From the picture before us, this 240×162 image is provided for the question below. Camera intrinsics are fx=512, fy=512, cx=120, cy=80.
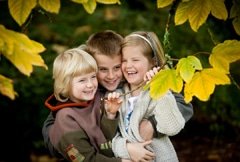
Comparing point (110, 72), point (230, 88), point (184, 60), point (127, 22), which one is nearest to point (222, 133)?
point (230, 88)

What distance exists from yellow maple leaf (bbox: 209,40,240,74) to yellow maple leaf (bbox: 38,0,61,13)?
600 mm

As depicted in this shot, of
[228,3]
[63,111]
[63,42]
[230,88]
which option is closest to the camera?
[228,3]

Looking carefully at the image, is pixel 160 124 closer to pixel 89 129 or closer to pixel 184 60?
pixel 89 129

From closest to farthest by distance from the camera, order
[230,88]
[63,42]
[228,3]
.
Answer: [228,3] < [230,88] < [63,42]

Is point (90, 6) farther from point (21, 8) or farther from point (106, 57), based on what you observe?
point (106, 57)

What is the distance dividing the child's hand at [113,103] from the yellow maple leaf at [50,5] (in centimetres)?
83

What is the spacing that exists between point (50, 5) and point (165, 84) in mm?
503

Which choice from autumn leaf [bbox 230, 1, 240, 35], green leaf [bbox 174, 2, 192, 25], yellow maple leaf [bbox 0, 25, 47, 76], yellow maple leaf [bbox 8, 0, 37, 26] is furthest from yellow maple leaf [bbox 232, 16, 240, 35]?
yellow maple leaf [bbox 0, 25, 47, 76]

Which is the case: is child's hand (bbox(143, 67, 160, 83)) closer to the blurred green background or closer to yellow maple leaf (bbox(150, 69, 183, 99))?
yellow maple leaf (bbox(150, 69, 183, 99))

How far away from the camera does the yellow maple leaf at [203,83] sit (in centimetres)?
182

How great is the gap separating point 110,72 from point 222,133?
10.6 feet

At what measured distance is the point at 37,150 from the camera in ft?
18.8

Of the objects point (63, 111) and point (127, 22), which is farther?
point (127, 22)

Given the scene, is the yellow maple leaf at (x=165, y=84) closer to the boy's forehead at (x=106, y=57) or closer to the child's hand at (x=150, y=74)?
the child's hand at (x=150, y=74)
